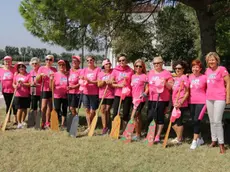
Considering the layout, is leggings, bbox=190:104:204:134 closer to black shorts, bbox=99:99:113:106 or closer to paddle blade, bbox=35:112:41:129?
black shorts, bbox=99:99:113:106

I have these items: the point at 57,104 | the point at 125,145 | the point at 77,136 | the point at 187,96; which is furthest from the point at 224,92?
the point at 57,104

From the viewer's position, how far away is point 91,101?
21.5 ft

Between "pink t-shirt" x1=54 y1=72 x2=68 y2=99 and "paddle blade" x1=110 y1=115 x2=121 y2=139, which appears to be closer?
"paddle blade" x1=110 y1=115 x2=121 y2=139

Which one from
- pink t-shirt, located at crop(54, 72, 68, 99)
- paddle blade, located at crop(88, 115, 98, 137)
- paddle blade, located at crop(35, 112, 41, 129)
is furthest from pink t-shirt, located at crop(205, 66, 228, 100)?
paddle blade, located at crop(35, 112, 41, 129)

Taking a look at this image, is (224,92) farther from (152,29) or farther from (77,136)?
(152,29)

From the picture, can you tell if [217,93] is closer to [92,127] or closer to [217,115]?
[217,115]

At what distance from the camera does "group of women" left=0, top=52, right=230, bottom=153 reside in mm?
5164

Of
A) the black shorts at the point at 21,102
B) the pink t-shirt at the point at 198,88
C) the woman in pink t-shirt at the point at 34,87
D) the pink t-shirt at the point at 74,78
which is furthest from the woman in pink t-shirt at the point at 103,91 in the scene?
the black shorts at the point at 21,102

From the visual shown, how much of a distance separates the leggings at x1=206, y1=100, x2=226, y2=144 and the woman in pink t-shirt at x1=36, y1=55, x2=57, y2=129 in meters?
3.50

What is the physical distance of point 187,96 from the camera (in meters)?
5.58

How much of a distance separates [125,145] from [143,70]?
1.50 m

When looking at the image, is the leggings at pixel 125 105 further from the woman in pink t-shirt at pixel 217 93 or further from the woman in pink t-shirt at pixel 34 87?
the woman in pink t-shirt at pixel 34 87

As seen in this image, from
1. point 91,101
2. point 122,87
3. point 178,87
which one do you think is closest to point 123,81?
point 122,87

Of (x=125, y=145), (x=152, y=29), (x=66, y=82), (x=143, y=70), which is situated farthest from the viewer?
(x=152, y=29)
